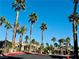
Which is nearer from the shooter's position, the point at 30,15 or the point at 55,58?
the point at 55,58

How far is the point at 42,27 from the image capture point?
341ft

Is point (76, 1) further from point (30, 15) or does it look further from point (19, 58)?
point (30, 15)

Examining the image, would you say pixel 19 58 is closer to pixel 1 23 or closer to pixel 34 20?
pixel 34 20

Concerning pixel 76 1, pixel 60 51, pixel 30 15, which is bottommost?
pixel 60 51

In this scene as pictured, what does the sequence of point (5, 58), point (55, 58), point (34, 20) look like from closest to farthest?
1. point (5, 58)
2. point (55, 58)
3. point (34, 20)

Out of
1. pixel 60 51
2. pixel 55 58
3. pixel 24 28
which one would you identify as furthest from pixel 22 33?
pixel 55 58

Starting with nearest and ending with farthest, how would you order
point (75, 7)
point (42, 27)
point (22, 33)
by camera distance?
point (75, 7)
point (42, 27)
point (22, 33)

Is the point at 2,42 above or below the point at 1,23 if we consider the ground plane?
below

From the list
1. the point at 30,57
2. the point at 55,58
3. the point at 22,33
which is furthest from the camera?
the point at 22,33

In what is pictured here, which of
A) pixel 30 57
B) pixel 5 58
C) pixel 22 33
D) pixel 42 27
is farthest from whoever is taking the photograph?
pixel 22 33

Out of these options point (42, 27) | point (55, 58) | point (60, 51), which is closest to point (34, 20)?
point (42, 27)

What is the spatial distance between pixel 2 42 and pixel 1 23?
2585 cm

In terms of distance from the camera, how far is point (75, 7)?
30938 mm

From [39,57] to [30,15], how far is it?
3184 inches
